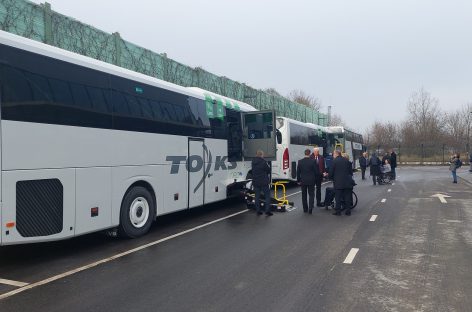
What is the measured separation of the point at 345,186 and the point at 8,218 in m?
8.30

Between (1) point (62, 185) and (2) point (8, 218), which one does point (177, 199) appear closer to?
(1) point (62, 185)

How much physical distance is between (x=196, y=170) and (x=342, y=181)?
13.2 feet

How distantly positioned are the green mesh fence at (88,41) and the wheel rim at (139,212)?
295 inches

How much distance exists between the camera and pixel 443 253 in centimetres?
698

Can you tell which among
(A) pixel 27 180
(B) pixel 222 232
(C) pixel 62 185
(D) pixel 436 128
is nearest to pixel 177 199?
(B) pixel 222 232

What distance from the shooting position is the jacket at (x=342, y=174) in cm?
1130

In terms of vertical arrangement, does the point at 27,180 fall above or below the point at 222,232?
above

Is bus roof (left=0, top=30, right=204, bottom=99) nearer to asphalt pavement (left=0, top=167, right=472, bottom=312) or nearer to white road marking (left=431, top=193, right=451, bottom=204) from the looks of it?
asphalt pavement (left=0, top=167, right=472, bottom=312)

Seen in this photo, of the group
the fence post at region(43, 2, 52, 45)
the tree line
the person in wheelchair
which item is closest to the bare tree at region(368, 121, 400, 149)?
the tree line

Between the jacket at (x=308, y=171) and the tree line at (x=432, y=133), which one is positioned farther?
the tree line at (x=432, y=133)

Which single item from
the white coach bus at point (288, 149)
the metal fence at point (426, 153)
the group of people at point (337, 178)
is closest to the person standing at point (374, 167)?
the white coach bus at point (288, 149)

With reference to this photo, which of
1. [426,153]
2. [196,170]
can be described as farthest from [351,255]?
[426,153]

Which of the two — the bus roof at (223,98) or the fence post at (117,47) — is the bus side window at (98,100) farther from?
the fence post at (117,47)

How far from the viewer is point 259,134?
13555 mm
